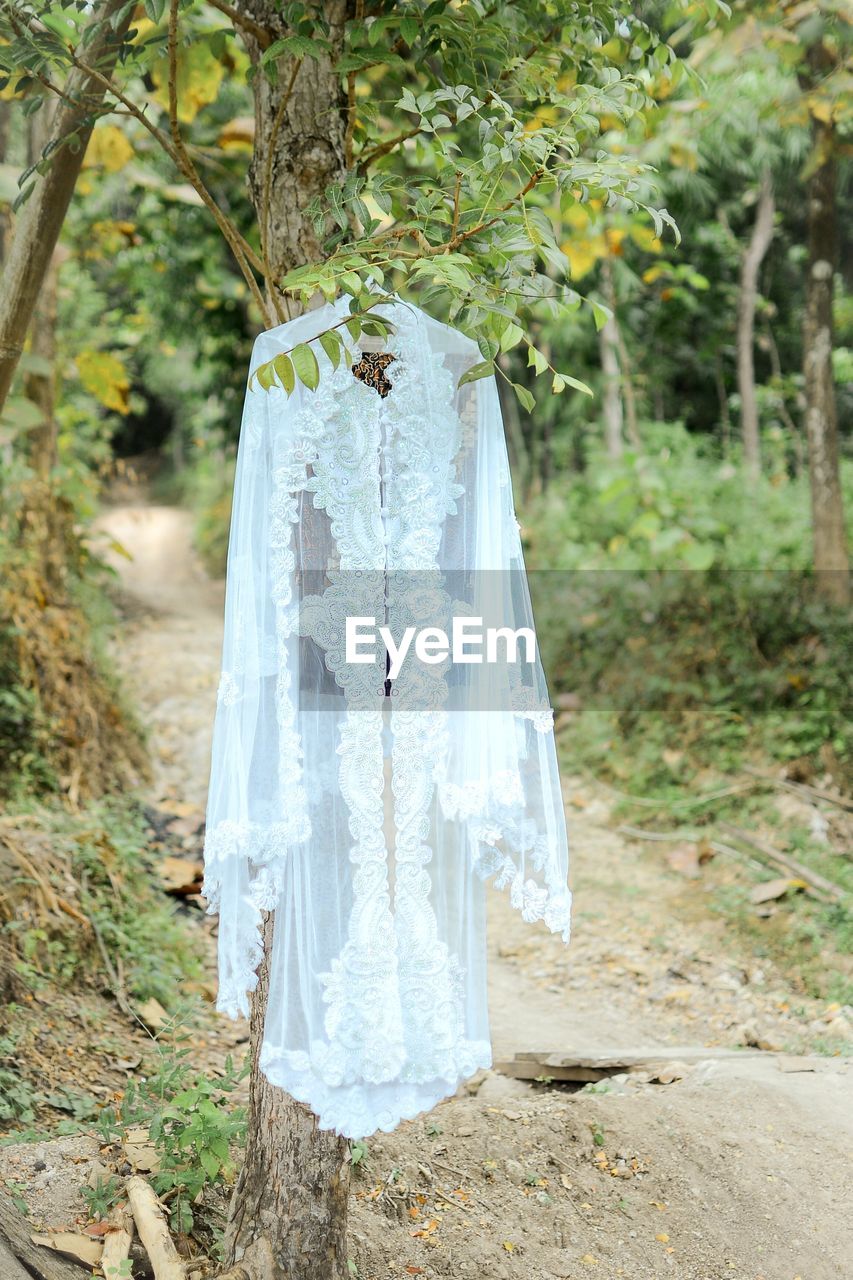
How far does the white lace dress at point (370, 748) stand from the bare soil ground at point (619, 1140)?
0.72m

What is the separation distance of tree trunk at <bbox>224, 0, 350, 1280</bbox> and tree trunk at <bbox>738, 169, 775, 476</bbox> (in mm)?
6326

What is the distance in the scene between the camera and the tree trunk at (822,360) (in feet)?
17.7

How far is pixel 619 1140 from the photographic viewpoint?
2.89 m

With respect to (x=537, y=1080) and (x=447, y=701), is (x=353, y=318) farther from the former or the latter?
(x=537, y=1080)

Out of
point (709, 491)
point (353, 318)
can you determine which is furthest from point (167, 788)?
point (709, 491)

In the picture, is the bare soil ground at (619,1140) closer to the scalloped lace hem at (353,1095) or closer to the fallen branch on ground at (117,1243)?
the fallen branch on ground at (117,1243)

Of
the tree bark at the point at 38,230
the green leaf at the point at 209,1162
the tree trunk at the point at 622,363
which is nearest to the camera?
the green leaf at the point at 209,1162

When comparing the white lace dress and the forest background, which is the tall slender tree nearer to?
the forest background

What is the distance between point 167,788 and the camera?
537 cm

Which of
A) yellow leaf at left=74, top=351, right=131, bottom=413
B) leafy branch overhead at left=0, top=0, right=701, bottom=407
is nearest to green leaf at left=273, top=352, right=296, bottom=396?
leafy branch overhead at left=0, top=0, right=701, bottom=407

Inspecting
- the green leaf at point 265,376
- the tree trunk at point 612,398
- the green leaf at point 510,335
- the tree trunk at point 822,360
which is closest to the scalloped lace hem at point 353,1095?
the green leaf at point 265,376

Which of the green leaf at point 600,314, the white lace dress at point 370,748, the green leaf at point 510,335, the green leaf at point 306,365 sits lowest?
the white lace dress at point 370,748

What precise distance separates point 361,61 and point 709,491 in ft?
20.1

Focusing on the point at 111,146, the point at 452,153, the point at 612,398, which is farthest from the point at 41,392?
the point at 612,398
